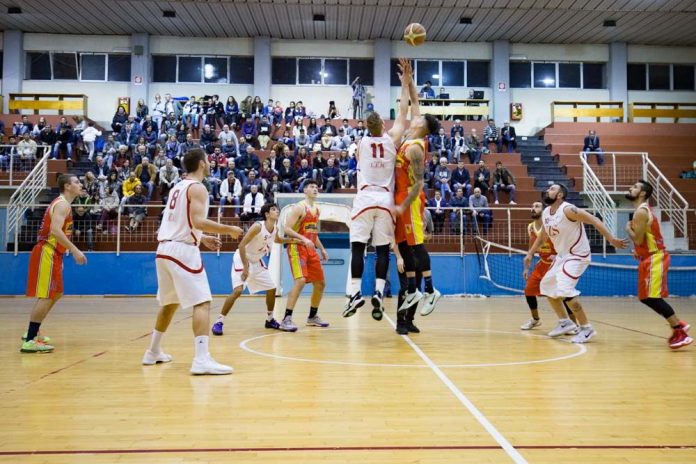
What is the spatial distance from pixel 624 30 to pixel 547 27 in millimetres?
3626

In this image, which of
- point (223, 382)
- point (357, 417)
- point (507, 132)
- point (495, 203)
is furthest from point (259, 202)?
point (357, 417)

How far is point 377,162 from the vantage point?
7.48m

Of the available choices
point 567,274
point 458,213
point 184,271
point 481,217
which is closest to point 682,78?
point 481,217

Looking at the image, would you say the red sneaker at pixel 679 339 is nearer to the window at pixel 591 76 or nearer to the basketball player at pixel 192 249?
the basketball player at pixel 192 249

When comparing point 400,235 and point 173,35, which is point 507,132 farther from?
point 400,235

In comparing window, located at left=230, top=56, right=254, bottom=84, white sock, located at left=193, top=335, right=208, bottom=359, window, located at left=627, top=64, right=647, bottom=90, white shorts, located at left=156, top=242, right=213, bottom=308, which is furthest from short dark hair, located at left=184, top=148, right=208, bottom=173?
window, located at left=627, top=64, right=647, bottom=90

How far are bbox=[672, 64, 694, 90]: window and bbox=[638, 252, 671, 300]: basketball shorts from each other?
1075 inches

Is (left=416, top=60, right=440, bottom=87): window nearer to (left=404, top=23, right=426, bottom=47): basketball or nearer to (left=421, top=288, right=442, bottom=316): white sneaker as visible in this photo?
(left=404, top=23, right=426, bottom=47): basketball

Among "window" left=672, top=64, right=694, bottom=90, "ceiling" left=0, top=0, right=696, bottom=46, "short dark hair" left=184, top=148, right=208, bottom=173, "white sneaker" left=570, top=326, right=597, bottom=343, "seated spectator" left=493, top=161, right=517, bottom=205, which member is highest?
"ceiling" left=0, top=0, right=696, bottom=46

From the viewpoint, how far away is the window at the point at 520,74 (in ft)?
99.0

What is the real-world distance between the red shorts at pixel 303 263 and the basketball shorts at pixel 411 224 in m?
1.77

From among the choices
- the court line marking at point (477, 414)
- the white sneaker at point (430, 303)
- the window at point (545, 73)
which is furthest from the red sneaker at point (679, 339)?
the window at point (545, 73)

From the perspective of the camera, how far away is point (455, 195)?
19.8 metres

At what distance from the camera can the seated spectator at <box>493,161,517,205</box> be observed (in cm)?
2053
